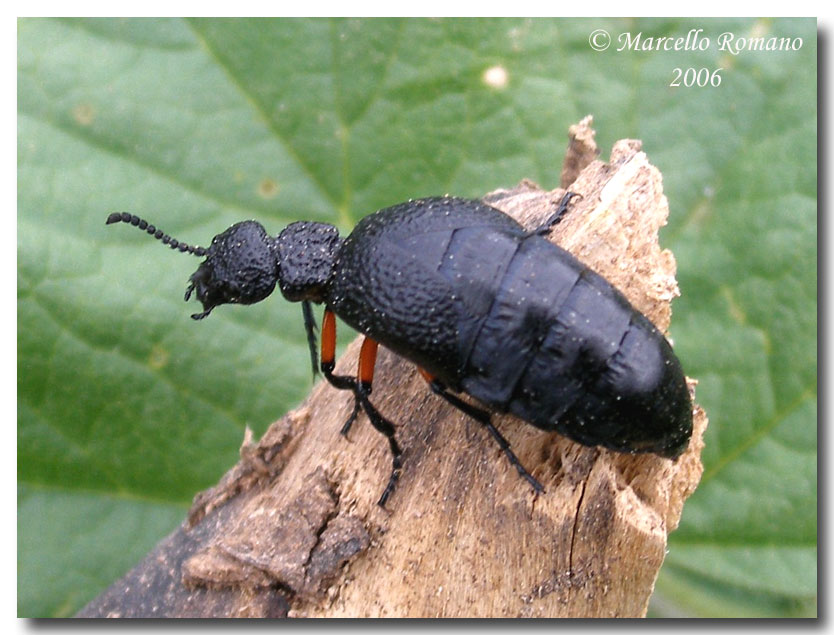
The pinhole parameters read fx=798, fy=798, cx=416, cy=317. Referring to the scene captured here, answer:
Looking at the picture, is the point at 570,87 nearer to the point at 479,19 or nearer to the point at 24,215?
the point at 479,19

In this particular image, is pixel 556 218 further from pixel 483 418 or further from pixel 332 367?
pixel 332 367

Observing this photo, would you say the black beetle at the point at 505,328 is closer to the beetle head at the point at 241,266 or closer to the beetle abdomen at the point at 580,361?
the beetle abdomen at the point at 580,361

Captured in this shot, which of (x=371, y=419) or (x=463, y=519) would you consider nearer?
(x=463, y=519)

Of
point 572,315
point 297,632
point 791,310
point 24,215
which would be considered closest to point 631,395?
point 572,315

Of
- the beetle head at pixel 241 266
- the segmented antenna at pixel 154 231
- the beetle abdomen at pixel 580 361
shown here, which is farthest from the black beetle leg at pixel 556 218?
the segmented antenna at pixel 154 231

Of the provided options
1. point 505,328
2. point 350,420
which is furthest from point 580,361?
point 350,420
